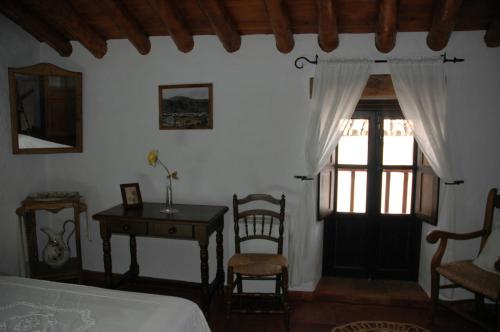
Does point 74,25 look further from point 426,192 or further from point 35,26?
point 426,192

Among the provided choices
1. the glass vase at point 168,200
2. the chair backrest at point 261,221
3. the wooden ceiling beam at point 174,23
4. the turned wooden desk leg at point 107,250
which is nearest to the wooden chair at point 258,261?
the chair backrest at point 261,221

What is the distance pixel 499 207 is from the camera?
116 inches

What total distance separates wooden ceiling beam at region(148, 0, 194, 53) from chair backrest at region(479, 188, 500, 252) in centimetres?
294

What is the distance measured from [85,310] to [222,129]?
2075 millimetres

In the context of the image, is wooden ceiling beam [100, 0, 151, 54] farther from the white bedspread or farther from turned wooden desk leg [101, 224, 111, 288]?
the white bedspread

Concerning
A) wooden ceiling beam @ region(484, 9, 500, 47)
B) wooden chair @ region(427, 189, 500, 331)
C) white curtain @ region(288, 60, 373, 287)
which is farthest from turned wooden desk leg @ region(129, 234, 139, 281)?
wooden ceiling beam @ region(484, 9, 500, 47)

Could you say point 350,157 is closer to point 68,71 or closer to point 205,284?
point 205,284

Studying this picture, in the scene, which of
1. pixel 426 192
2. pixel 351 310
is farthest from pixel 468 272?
pixel 351 310

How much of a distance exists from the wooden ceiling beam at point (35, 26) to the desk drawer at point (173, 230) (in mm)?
2047

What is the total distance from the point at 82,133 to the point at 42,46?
0.99 meters

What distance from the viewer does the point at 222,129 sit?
3.43 meters

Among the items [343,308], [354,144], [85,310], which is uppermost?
[354,144]

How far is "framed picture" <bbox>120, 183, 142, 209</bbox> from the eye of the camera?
10.7ft

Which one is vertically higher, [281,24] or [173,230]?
[281,24]
